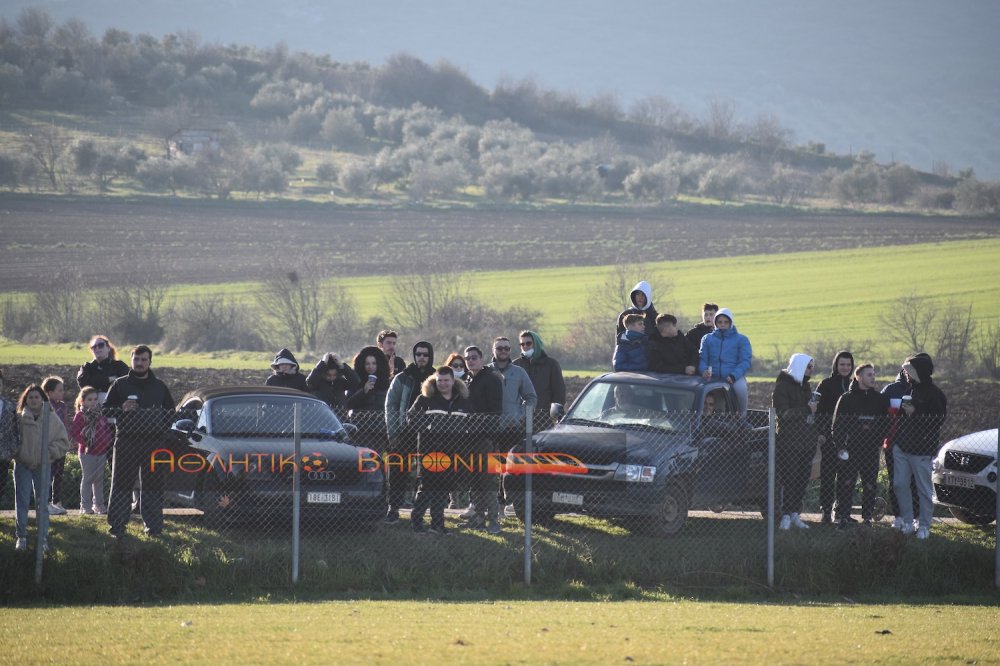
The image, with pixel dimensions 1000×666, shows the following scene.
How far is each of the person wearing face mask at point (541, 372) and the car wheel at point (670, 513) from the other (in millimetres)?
2150

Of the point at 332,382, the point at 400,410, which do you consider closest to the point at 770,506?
the point at 400,410

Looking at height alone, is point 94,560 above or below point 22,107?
below

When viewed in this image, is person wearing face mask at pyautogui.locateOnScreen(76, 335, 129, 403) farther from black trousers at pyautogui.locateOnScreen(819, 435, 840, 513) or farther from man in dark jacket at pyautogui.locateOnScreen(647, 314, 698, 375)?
black trousers at pyautogui.locateOnScreen(819, 435, 840, 513)

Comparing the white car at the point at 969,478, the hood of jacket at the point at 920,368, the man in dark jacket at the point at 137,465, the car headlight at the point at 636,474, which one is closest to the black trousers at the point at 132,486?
the man in dark jacket at the point at 137,465

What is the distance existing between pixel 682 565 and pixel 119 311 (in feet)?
Answer: 133

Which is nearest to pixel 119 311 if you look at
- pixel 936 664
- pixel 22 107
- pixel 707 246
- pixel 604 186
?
pixel 707 246

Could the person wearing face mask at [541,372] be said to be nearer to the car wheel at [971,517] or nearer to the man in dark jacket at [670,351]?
the man in dark jacket at [670,351]

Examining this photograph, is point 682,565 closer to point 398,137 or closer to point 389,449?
point 389,449

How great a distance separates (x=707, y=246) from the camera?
74.8 metres

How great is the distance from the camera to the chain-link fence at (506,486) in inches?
496

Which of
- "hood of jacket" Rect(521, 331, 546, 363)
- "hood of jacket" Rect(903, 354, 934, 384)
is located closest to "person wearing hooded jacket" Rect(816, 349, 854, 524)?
"hood of jacket" Rect(903, 354, 934, 384)

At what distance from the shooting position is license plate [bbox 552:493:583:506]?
13523mm

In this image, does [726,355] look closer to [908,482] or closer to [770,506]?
[908,482]

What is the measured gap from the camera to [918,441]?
45.8 feet
